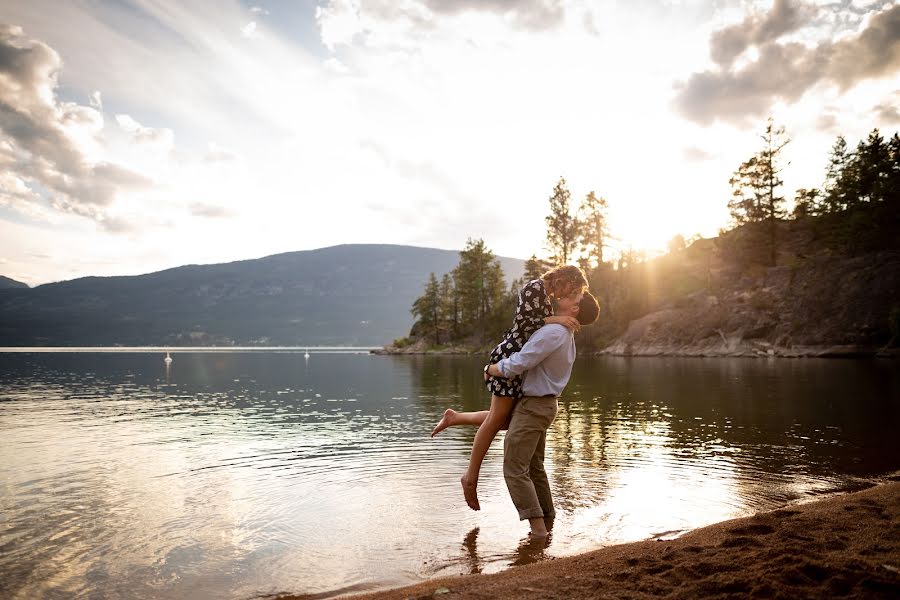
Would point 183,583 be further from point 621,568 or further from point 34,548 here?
point 621,568

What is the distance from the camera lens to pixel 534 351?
586 centimetres

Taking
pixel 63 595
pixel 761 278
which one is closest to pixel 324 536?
pixel 63 595

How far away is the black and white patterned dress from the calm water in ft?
5.45

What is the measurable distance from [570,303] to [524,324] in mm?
569

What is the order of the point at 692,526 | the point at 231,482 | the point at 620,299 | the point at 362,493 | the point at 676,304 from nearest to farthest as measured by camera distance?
the point at 692,526, the point at 362,493, the point at 231,482, the point at 676,304, the point at 620,299

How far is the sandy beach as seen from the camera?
362 cm

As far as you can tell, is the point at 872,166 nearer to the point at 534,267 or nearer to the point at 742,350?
the point at 742,350

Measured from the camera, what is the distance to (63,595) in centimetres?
486

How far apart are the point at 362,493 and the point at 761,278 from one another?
66.3m

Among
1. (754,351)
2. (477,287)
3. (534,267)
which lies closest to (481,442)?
(754,351)

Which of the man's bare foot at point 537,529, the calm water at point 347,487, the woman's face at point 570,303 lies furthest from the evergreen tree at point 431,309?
the man's bare foot at point 537,529

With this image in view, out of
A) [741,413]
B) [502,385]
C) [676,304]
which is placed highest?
[676,304]

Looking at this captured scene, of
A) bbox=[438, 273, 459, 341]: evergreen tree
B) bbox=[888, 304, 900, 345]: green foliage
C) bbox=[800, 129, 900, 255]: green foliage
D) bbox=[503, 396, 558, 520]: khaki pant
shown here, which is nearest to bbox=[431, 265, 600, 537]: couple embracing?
bbox=[503, 396, 558, 520]: khaki pant

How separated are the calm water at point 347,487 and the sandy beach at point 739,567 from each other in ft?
2.76
